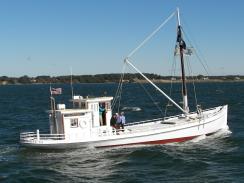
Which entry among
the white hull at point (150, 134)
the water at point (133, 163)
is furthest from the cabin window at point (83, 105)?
the water at point (133, 163)

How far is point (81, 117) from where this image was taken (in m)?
39.5

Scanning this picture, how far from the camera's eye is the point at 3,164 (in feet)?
114

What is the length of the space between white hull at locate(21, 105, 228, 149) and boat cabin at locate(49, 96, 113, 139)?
0.72 meters

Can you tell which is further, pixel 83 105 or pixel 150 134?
pixel 83 105

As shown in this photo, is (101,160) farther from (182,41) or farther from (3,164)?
(182,41)

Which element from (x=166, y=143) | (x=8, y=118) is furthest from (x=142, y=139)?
(x=8, y=118)

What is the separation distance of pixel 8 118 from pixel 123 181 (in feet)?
150

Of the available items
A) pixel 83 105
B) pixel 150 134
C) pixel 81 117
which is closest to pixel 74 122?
pixel 81 117

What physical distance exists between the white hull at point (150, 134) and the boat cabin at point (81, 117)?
720 mm

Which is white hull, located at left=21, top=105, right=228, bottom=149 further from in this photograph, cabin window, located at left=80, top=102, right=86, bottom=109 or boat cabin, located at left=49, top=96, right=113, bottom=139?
cabin window, located at left=80, top=102, right=86, bottom=109

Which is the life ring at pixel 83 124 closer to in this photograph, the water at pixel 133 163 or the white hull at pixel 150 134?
the white hull at pixel 150 134

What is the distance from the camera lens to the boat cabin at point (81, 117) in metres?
39.1

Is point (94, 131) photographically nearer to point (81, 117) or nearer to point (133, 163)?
point (81, 117)

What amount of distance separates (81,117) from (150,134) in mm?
5700
